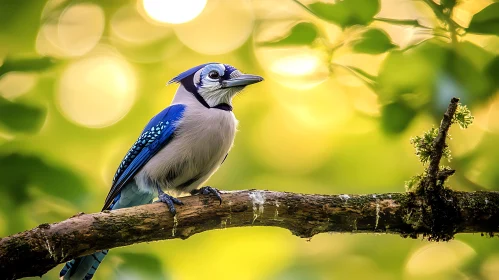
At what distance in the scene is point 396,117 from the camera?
446cm

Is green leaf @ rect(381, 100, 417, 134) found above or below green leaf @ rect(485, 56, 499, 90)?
below

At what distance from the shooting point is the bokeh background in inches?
176

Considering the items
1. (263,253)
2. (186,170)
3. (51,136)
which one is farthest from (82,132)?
(263,253)

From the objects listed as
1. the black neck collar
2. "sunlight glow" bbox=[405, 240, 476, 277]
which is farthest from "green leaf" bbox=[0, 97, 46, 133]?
"sunlight glow" bbox=[405, 240, 476, 277]

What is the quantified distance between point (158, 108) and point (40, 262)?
13.1 feet

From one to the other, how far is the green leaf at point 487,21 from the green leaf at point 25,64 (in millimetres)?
2970

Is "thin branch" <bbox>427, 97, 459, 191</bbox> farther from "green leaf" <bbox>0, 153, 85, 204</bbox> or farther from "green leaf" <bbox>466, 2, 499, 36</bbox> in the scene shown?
"green leaf" <bbox>0, 153, 85, 204</bbox>

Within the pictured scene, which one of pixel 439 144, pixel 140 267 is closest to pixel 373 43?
pixel 439 144

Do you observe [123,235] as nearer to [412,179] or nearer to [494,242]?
[412,179]

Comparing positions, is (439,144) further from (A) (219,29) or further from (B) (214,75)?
(A) (219,29)

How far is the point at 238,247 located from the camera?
715 centimetres

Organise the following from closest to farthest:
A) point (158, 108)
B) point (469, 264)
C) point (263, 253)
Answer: point (469, 264) < point (263, 253) < point (158, 108)

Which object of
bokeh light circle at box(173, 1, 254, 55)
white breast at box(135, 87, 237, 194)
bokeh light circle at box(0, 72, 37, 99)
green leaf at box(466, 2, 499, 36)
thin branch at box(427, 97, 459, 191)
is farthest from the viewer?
bokeh light circle at box(173, 1, 254, 55)

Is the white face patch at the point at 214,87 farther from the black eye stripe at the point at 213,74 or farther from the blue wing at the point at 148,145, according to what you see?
the blue wing at the point at 148,145
